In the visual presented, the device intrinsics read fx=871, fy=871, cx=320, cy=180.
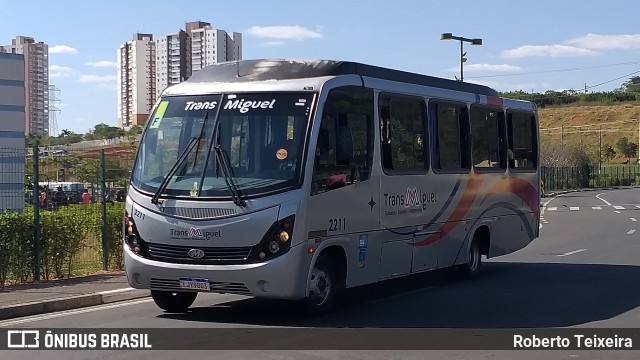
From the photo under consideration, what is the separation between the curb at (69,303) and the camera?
11391mm

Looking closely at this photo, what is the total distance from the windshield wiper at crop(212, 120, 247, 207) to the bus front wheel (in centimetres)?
131

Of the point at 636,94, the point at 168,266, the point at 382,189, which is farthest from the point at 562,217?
the point at 636,94

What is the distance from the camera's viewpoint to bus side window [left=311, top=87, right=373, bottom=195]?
10625 mm

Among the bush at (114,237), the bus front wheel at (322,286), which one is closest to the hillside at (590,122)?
the bush at (114,237)

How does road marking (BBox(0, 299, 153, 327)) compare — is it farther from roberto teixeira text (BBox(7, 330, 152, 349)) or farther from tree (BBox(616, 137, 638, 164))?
tree (BBox(616, 137, 638, 164))

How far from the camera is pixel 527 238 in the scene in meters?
17.6

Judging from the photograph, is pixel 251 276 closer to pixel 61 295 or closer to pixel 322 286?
pixel 322 286

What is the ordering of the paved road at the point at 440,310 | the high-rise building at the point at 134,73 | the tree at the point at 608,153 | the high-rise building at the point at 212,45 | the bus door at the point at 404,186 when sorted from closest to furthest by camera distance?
the paved road at the point at 440,310, the bus door at the point at 404,186, the high-rise building at the point at 212,45, the high-rise building at the point at 134,73, the tree at the point at 608,153

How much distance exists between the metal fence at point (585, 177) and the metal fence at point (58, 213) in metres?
57.4

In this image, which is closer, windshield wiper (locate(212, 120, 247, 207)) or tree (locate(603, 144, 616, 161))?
windshield wiper (locate(212, 120, 247, 207))

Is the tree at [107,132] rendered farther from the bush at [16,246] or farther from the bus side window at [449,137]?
the bus side window at [449,137]

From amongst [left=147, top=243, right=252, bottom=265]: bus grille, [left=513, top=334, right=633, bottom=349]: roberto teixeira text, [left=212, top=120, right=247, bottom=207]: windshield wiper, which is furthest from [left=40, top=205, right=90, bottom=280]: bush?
[left=513, top=334, right=633, bottom=349]: roberto teixeira text

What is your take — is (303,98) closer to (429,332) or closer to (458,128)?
(429,332)

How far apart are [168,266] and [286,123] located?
222 cm
